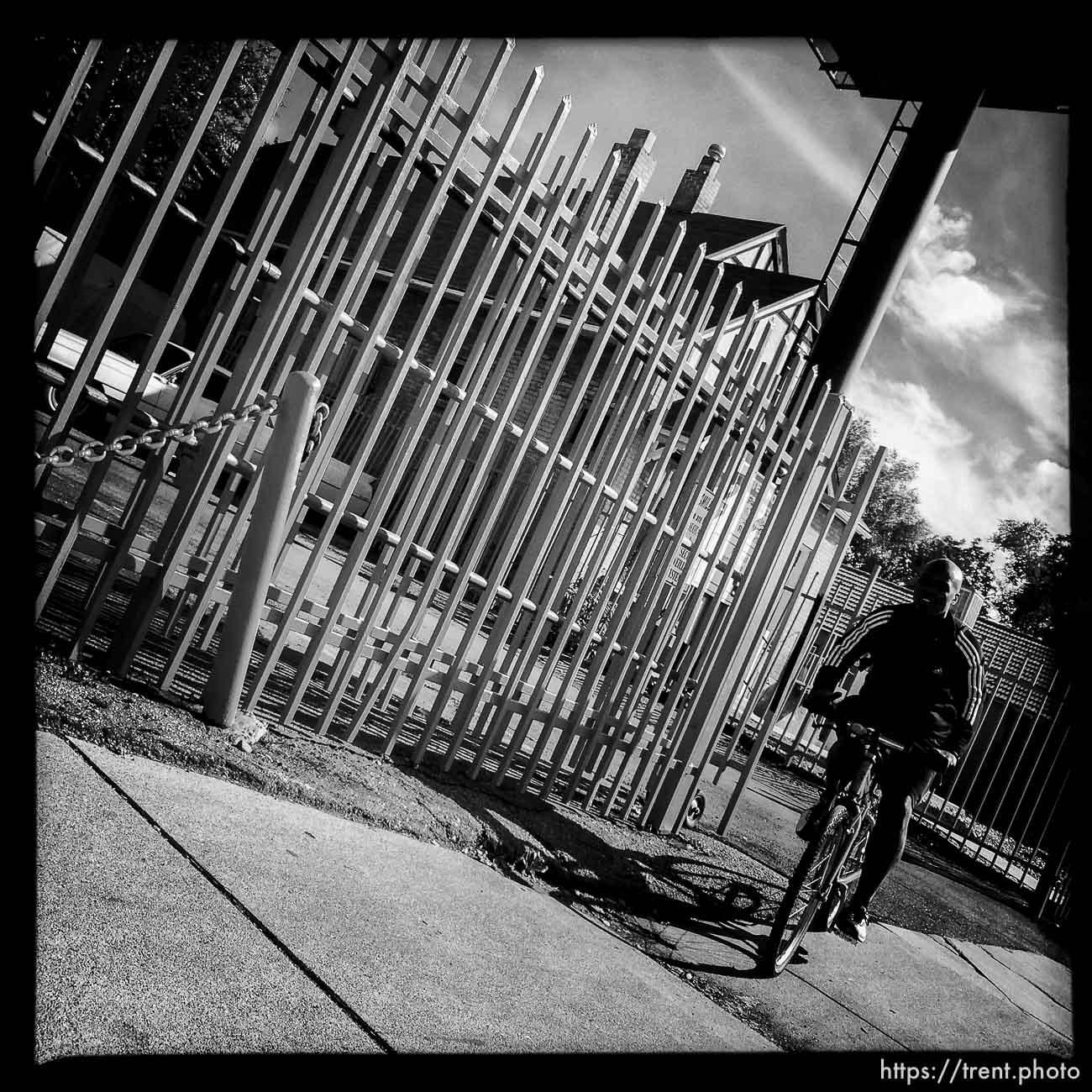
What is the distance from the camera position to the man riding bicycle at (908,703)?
5035 mm

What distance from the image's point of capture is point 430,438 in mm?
4547

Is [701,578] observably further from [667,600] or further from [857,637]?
[857,637]

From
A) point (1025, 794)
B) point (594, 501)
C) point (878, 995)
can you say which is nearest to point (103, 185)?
point (594, 501)

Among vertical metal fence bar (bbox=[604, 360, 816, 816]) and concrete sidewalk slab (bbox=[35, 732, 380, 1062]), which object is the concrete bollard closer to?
concrete sidewalk slab (bbox=[35, 732, 380, 1062])

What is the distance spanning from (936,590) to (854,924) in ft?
6.37

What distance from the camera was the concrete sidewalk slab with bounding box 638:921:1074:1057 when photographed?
12.5 ft

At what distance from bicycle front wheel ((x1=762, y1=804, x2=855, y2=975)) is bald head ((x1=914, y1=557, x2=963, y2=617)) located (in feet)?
3.96

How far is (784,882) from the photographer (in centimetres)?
595

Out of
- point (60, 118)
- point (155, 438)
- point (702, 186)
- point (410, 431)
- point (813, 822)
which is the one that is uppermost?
point (702, 186)

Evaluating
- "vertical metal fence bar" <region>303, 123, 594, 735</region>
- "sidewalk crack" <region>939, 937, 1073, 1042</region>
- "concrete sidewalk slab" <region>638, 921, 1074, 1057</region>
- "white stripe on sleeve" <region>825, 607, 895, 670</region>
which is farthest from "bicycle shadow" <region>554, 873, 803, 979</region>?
"sidewalk crack" <region>939, 937, 1073, 1042</region>

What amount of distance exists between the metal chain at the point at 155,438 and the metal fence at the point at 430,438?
0.02 meters

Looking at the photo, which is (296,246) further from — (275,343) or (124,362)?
(124,362)

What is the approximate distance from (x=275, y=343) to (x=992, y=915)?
7939 millimetres

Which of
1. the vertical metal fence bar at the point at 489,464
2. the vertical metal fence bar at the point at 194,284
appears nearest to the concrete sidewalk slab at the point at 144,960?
the vertical metal fence bar at the point at 194,284
